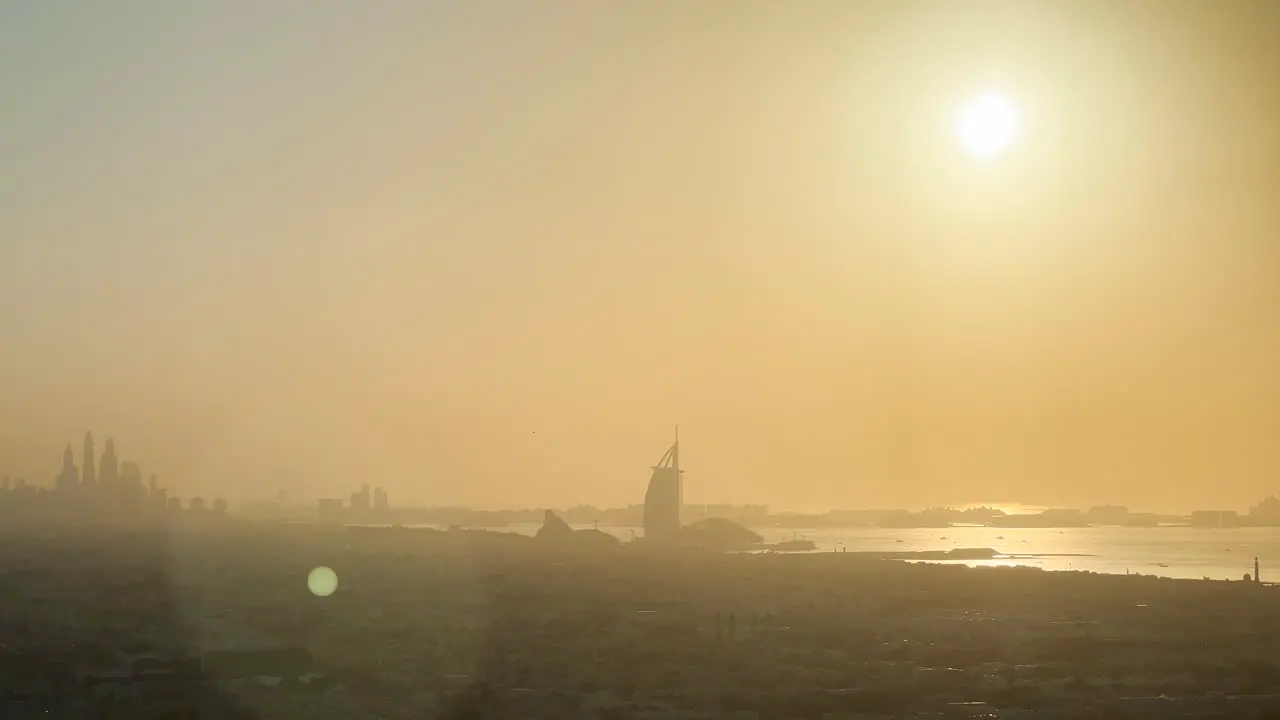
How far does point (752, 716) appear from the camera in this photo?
28906 millimetres

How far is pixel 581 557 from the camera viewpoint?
109438mm

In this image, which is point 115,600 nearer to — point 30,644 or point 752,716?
point 30,644

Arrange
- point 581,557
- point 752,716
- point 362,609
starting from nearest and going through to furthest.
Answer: point 752,716, point 362,609, point 581,557

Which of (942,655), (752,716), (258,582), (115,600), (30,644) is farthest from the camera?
(258,582)

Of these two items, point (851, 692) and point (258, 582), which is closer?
point (851, 692)

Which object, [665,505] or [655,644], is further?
[665,505]

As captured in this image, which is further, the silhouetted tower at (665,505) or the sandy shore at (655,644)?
the silhouetted tower at (665,505)

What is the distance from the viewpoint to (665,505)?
420 ft

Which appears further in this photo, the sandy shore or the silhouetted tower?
the silhouetted tower

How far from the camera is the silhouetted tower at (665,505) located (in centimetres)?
12569

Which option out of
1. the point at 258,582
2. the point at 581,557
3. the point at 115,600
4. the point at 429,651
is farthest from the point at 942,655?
the point at 581,557

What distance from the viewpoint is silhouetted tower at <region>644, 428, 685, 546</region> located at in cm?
12569

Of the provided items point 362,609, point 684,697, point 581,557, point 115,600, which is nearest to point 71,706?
point 684,697

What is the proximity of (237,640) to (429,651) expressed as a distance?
8.46 metres
